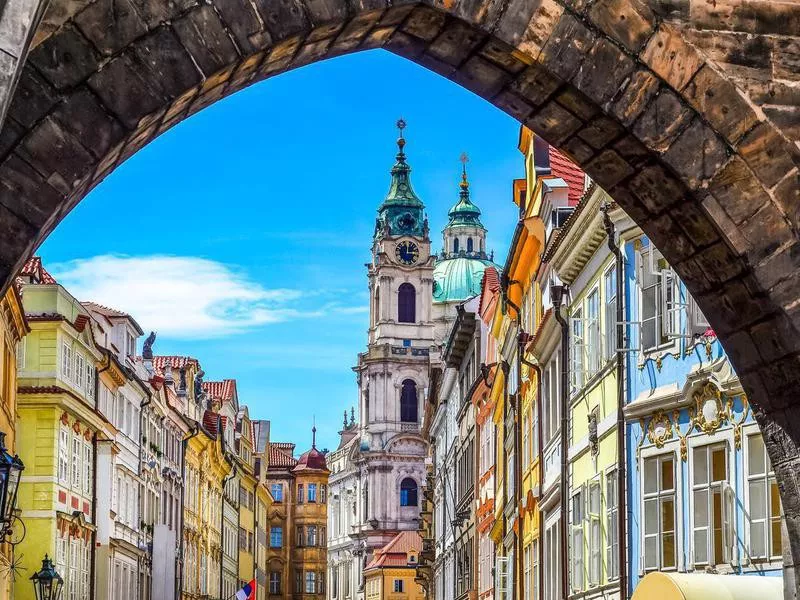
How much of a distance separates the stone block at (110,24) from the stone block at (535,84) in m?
1.57

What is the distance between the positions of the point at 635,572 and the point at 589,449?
3345 mm

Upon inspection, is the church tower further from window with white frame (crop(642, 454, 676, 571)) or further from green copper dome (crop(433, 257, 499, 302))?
window with white frame (crop(642, 454, 676, 571))

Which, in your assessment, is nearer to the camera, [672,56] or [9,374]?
[672,56]

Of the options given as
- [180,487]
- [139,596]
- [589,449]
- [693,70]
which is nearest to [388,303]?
[180,487]

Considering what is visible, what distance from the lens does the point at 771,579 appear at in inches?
604

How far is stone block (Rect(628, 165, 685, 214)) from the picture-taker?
6.55 m

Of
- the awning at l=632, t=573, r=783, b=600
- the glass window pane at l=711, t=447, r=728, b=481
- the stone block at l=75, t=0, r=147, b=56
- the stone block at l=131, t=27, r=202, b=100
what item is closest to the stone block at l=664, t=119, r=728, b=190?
the stone block at l=131, t=27, r=202, b=100

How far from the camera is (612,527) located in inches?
840

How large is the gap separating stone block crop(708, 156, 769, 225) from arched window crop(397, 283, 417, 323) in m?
132

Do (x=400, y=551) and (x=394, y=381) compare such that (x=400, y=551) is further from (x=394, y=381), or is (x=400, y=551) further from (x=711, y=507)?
(x=711, y=507)

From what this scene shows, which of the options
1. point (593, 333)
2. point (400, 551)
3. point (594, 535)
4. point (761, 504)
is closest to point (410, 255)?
point (400, 551)

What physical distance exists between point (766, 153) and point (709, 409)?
11663 millimetres

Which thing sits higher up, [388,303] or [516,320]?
[388,303]

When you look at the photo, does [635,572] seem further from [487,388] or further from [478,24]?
[487,388]
